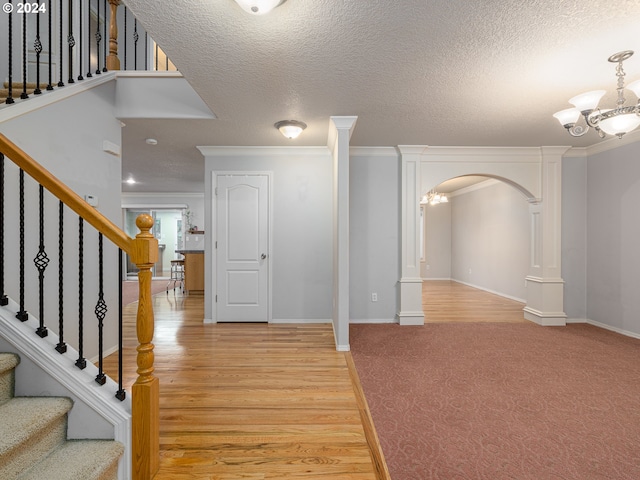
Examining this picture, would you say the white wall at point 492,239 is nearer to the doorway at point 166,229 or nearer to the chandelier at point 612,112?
the chandelier at point 612,112

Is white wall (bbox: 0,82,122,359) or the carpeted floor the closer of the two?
the carpeted floor

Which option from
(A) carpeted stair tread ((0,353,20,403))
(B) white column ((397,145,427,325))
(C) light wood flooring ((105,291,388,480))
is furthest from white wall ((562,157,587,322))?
(A) carpeted stair tread ((0,353,20,403))

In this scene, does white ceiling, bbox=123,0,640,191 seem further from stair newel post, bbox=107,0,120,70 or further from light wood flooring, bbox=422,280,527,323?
light wood flooring, bbox=422,280,527,323

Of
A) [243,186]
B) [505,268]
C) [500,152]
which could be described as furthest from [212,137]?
[505,268]

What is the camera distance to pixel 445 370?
2.89m

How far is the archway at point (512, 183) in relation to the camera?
4.44 meters

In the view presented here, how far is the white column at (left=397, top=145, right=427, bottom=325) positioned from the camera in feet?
14.5

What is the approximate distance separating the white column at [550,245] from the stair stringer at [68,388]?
512 centimetres

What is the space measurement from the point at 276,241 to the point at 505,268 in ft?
16.5

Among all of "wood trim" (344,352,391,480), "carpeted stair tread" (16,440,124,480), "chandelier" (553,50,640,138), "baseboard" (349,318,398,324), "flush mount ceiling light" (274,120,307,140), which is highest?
"flush mount ceiling light" (274,120,307,140)

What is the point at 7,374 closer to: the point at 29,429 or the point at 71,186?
the point at 29,429

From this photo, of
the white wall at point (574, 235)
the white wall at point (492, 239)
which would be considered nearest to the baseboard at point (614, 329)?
the white wall at point (574, 235)

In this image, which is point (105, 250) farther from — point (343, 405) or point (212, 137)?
point (343, 405)

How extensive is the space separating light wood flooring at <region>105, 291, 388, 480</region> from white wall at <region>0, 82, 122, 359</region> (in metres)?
0.68
